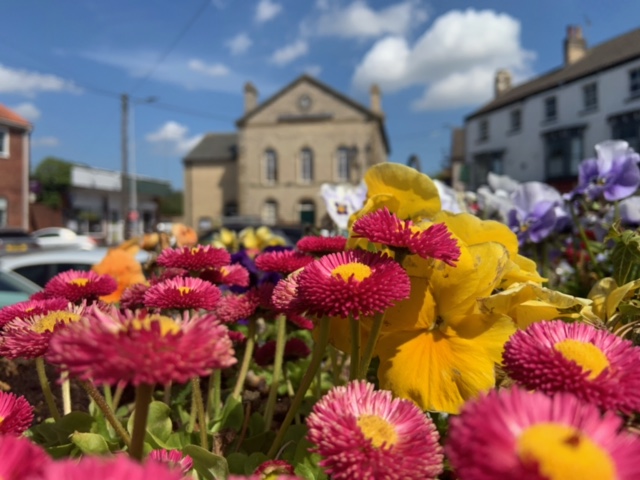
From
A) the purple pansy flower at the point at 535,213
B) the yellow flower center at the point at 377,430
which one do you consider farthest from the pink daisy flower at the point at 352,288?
the purple pansy flower at the point at 535,213

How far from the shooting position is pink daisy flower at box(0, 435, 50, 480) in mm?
367

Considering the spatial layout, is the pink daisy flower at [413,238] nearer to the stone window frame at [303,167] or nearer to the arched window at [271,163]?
the stone window frame at [303,167]

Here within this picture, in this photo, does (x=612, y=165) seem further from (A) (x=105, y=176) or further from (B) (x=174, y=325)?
(A) (x=105, y=176)

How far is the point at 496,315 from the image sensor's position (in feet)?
2.51

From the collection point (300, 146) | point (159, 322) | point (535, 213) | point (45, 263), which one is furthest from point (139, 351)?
point (300, 146)

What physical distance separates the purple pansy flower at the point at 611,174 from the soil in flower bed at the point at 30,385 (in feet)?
5.38

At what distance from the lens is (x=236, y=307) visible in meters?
1.02

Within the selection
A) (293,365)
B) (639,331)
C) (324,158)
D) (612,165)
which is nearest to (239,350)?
(293,365)

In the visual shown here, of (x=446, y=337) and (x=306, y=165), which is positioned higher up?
(x=306, y=165)

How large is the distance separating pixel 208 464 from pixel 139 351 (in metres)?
0.33

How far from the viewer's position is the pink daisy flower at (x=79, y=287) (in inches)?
36.5

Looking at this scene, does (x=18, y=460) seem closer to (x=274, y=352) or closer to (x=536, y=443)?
(x=536, y=443)

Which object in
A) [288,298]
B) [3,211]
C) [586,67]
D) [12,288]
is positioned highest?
[586,67]

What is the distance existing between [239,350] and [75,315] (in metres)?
0.70
